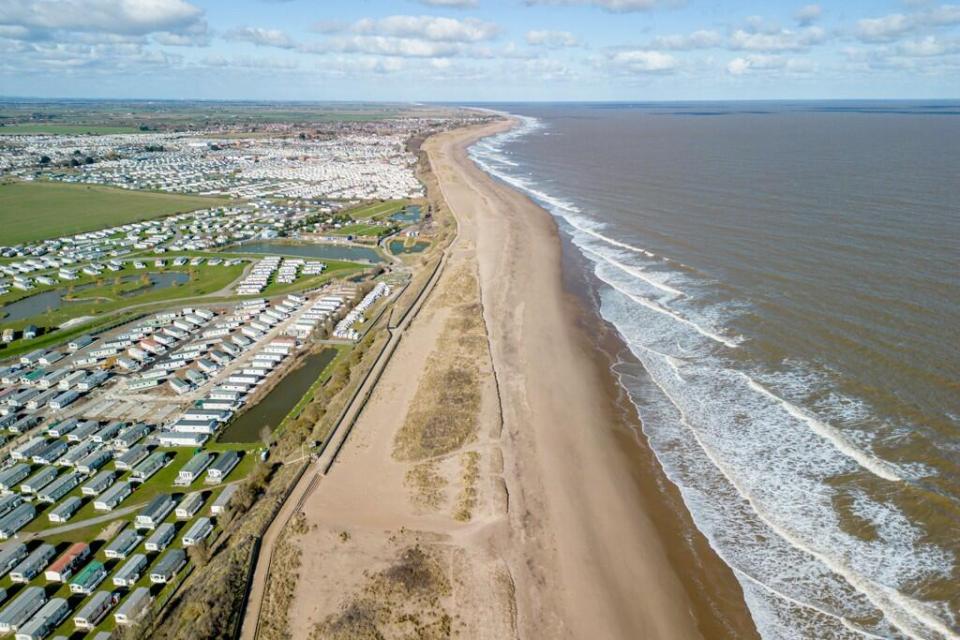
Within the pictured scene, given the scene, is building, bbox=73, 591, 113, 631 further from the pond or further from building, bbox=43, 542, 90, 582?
the pond

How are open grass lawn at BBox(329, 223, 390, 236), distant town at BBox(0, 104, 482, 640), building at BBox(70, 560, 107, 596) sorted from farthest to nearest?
open grass lawn at BBox(329, 223, 390, 236) < distant town at BBox(0, 104, 482, 640) < building at BBox(70, 560, 107, 596)

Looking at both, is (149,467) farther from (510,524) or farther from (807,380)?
(807,380)

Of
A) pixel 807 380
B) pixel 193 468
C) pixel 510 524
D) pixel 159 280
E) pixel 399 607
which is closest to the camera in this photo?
pixel 399 607

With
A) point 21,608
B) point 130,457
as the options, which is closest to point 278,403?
point 130,457

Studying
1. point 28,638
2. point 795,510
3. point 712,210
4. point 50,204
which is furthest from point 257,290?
point 50,204

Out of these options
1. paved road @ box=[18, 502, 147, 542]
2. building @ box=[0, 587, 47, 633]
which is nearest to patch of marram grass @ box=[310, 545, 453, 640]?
building @ box=[0, 587, 47, 633]
